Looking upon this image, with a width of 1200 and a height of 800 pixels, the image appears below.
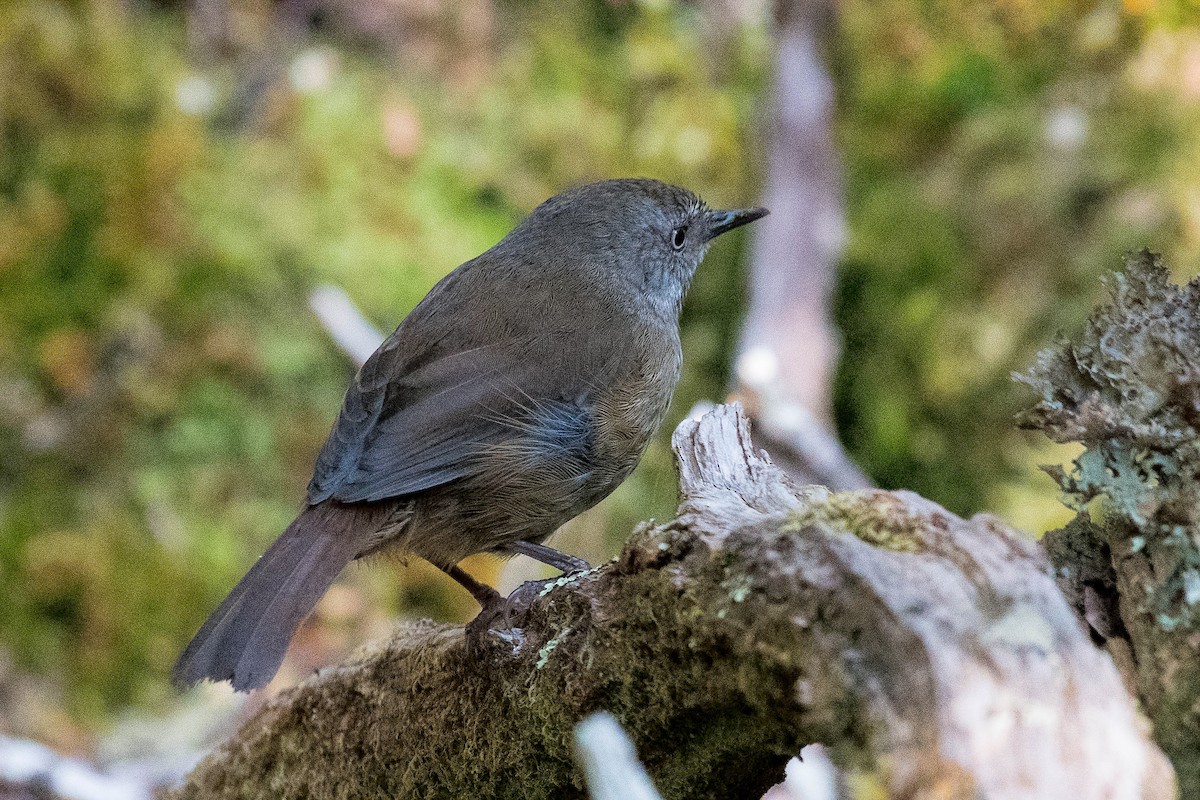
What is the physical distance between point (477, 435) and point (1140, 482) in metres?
1.76

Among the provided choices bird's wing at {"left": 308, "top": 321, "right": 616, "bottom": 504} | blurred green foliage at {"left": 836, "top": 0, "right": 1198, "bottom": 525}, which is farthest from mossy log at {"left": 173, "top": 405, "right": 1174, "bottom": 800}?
blurred green foliage at {"left": 836, "top": 0, "right": 1198, "bottom": 525}

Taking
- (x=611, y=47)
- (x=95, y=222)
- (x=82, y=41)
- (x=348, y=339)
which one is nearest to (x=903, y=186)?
(x=611, y=47)

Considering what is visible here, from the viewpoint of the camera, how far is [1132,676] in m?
1.57

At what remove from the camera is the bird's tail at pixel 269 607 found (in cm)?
253

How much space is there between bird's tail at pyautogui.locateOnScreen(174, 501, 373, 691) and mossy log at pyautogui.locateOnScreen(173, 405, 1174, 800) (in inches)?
10.5

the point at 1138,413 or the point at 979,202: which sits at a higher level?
the point at 979,202

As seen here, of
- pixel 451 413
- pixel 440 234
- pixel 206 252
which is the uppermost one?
pixel 206 252

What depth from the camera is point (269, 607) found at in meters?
2.62

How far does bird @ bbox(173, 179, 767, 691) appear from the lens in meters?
2.84

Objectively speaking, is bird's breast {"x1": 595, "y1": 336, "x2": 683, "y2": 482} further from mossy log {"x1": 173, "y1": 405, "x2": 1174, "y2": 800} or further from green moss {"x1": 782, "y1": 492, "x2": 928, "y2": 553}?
green moss {"x1": 782, "y1": 492, "x2": 928, "y2": 553}

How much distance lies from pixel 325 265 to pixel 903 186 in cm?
321

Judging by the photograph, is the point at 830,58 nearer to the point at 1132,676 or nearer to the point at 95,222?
the point at 95,222

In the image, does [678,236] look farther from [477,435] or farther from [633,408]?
[477,435]

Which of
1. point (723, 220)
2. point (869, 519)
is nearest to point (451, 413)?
point (723, 220)
